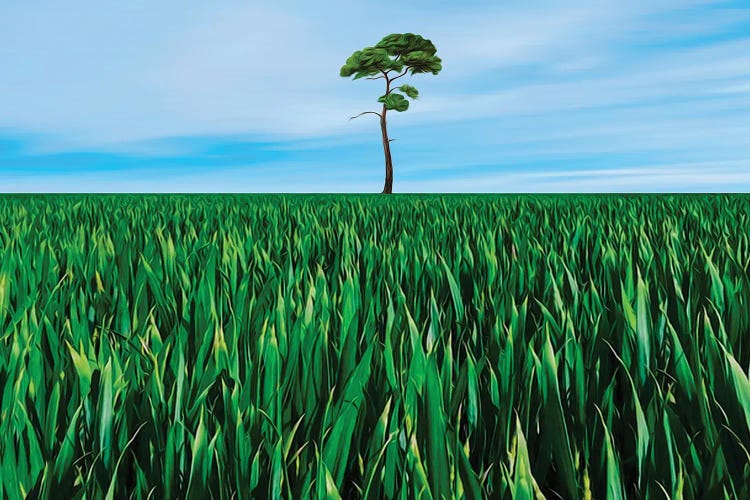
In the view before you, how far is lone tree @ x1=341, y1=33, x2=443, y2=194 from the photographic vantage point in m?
20.8

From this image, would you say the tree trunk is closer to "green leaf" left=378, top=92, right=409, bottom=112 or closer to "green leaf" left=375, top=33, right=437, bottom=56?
"green leaf" left=378, top=92, right=409, bottom=112

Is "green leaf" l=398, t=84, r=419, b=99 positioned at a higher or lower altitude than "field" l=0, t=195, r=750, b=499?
higher

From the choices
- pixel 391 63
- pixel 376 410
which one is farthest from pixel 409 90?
pixel 376 410

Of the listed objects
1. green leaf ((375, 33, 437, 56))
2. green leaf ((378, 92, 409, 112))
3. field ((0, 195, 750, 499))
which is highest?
green leaf ((375, 33, 437, 56))

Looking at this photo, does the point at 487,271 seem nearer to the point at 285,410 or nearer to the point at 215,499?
the point at 285,410

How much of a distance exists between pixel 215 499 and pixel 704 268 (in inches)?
53.8

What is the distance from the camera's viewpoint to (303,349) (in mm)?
774

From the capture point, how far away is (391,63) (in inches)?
854

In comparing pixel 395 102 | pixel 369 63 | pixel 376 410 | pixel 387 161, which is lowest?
pixel 376 410

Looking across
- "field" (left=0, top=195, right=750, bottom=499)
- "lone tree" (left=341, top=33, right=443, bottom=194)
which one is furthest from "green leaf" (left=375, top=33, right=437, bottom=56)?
"field" (left=0, top=195, right=750, bottom=499)

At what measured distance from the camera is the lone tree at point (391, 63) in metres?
20.8

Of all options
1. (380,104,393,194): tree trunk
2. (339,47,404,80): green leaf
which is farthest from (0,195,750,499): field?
(339,47,404,80): green leaf

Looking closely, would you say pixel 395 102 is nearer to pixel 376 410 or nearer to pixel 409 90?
pixel 409 90

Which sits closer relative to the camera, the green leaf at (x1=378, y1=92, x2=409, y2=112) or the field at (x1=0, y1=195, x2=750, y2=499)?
the field at (x1=0, y1=195, x2=750, y2=499)
